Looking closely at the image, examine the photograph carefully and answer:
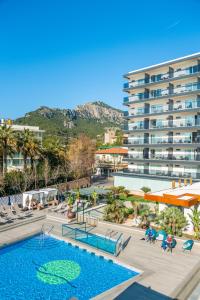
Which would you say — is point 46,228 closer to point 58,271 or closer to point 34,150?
point 58,271

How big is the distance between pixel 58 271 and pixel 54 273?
320mm

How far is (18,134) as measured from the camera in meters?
37.5

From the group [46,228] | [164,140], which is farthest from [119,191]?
[46,228]

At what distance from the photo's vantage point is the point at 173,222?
2112 cm

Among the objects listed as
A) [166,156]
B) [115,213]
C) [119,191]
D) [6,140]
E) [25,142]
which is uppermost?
[6,140]

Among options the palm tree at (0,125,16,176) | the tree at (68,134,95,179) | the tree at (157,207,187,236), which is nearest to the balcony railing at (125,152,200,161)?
the tree at (68,134,95,179)

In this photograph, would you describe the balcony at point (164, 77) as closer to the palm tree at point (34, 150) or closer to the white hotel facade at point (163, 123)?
the white hotel facade at point (163, 123)

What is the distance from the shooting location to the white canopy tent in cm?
3028

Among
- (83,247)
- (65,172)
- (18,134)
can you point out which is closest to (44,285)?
(83,247)

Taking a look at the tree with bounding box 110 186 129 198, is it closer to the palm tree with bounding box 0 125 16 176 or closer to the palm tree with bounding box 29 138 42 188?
the palm tree with bounding box 29 138 42 188

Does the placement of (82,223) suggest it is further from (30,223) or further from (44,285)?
(44,285)

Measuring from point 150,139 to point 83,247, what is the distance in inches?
994

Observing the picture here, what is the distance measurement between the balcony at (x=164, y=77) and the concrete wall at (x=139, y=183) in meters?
15.0

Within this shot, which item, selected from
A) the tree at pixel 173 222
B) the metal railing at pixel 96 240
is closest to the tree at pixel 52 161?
the metal railing at pixel 96 240
